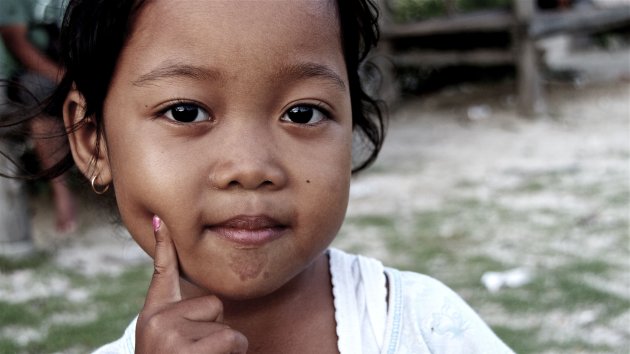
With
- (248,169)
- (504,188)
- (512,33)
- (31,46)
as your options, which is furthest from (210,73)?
(512,33)

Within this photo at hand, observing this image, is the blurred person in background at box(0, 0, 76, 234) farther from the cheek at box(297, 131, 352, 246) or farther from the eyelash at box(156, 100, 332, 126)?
the cheek at box(297, 131, 352, 246)

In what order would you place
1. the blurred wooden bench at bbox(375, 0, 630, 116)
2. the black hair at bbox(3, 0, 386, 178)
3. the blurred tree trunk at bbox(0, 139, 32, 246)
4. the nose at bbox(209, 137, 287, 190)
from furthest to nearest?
1. the blurred wooden bench at bbox(375, 0, 630, 116)
2. the blurred tree trunk at bbox(0, 139, 32, 246)
3. the black hair at bbox(3, 0, 386, 178)
4. the nose at bbox(209, 137, 287, 190)

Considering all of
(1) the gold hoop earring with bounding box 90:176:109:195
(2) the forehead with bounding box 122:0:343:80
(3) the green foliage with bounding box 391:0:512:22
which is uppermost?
(2) the forehead with bounding box 122:0:343:80

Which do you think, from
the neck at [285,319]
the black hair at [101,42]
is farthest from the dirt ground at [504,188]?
the neck at [285,319]

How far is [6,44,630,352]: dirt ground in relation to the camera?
342cm

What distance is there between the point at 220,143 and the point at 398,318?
19.7 inches

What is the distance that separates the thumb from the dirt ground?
0.56 m

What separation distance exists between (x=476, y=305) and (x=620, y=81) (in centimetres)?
609

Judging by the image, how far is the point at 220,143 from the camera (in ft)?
3.82

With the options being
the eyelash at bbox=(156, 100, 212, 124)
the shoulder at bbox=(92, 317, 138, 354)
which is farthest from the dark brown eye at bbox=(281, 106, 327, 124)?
the shoulder at bbox=(92, 317, 138, 354)

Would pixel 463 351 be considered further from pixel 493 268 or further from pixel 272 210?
pixel 493 268

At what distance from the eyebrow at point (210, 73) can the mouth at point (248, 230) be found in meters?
0.21

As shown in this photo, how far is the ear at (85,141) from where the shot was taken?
1412 mm

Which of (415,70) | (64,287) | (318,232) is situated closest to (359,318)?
(318,232)
